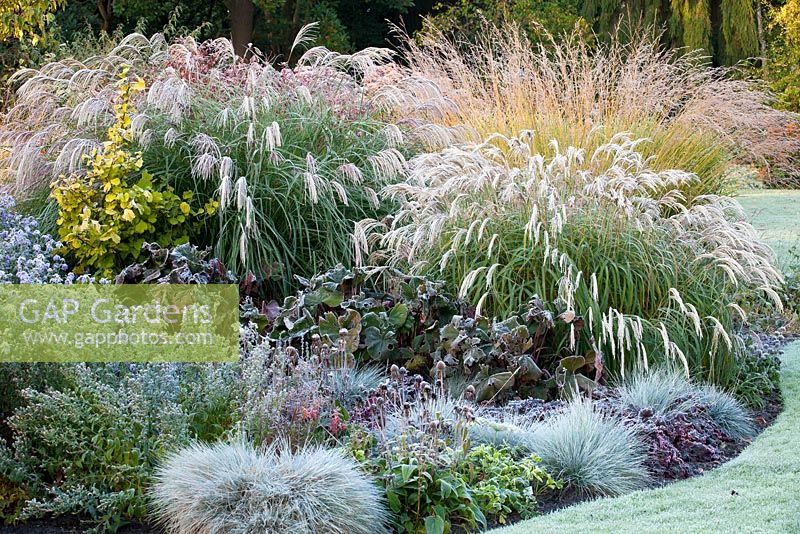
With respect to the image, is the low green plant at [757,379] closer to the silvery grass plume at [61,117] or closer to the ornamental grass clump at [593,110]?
the ornamental grass clump at [593,110]

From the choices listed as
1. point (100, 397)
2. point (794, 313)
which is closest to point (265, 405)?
point (100, 397)

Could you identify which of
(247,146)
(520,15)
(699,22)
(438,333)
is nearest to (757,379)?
(438,333)

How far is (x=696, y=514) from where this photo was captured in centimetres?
331

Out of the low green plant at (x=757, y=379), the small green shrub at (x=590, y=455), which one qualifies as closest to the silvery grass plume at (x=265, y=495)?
the small green shrub at (x=590, y=455)

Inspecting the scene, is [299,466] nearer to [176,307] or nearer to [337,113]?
[176,307]

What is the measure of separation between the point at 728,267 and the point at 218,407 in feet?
9.02

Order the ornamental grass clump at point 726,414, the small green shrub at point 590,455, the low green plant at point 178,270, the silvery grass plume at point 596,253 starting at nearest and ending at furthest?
the small green shrub at point 590,455, the ornamental grass clump at point 726,414, the silvery grass plume at point 596,253, the low green plant at point 178,270

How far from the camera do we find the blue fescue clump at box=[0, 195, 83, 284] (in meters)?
4.22

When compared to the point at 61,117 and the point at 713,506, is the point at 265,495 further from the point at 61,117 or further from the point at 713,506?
the point at 61,117

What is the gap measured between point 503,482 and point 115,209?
328cm

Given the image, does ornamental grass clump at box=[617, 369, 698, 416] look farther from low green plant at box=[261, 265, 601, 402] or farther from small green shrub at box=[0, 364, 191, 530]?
small green shrub at box=[0, 364, 191, 530]

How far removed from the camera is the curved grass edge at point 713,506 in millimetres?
3193

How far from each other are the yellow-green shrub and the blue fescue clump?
20 cm

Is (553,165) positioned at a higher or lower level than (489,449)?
higher
